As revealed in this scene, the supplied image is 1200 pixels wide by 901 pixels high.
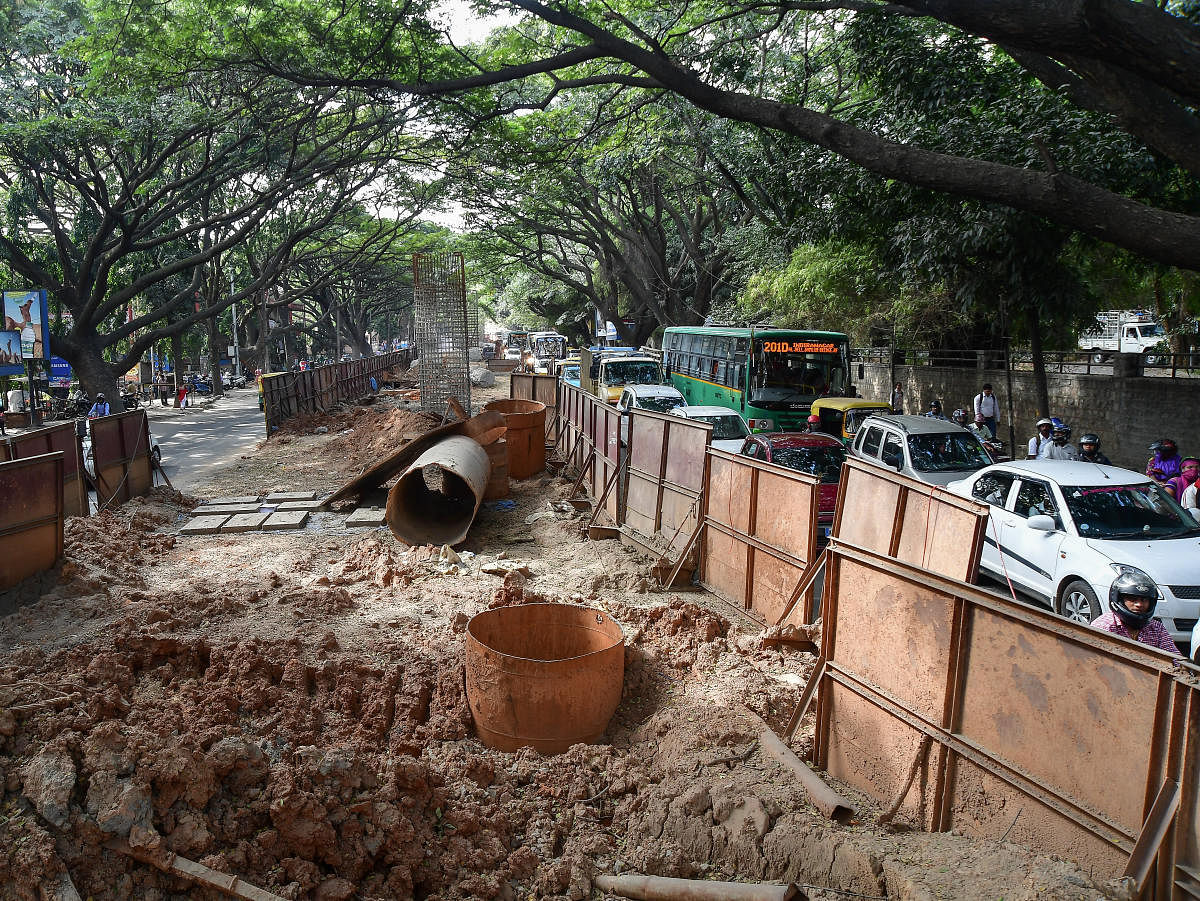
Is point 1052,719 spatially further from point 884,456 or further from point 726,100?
point 884,456

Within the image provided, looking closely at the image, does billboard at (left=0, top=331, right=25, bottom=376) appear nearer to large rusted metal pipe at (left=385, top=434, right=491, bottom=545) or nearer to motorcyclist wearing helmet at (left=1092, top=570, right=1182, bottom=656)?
large rusted metal pipe at (left=385, top=434, right=491, bottom=545)

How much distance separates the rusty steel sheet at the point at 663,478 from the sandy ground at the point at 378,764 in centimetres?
107

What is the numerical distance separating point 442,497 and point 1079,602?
10.0m

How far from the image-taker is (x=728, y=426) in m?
15.5

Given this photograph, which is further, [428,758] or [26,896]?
[428,758]

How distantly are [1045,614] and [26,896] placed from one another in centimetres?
496

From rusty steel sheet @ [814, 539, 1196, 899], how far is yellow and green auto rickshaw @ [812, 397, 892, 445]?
1105 cm

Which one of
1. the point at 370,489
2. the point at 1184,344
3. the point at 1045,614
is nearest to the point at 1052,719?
the point at 1045,614

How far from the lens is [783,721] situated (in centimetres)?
636

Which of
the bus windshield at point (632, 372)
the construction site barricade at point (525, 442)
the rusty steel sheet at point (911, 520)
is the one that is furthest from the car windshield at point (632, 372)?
the rusty steel sheet at point (911, 520)

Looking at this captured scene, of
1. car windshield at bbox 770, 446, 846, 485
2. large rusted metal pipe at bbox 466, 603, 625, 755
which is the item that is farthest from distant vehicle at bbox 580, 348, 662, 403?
large rusted metal pipe at bbox 466, 603, 625, 755

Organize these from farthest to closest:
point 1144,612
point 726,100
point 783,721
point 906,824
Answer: point 726,100 → point 783,721 → point 1144,612 → point 906,824

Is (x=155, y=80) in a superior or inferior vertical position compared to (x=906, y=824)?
superior

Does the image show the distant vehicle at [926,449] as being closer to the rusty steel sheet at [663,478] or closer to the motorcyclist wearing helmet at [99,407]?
the rusty steel sheet at [663,478]
